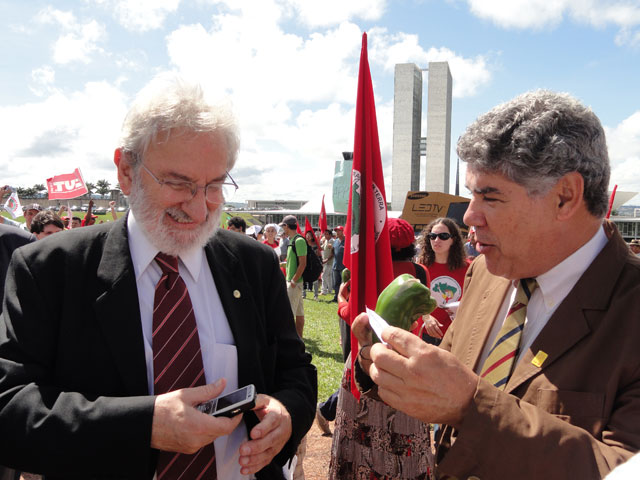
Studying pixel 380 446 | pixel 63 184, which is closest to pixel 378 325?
pixel 380 446

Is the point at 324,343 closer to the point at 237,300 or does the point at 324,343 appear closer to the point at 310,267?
the point at 310,267

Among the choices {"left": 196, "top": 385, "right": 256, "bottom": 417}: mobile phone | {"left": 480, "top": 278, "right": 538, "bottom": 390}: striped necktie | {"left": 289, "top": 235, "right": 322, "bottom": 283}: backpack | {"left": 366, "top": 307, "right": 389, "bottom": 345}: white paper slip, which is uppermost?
{"left": 366, "top": 307, "right": 389, "bottom": 345}: white paper slip

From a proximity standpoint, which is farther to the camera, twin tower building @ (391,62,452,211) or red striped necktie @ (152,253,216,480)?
twin tower building @ (391,62,452,211)

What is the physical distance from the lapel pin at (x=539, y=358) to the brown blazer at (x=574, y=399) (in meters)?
0.01

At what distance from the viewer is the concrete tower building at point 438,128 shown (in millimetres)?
62719

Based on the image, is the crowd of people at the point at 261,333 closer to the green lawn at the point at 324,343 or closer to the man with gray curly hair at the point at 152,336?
the man with gray curly hair at the point at 152,336

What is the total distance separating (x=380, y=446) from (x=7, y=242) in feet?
10.5

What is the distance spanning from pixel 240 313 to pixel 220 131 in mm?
818

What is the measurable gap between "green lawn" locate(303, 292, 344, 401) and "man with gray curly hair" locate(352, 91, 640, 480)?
516 centimetres

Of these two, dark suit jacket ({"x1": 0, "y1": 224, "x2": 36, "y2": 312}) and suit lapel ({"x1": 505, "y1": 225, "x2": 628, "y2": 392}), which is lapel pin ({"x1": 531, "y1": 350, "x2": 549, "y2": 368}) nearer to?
suit lapel ({"x1": 505, "y1": 225, "x2": 628, "y2": 392})

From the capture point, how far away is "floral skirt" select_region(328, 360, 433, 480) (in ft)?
9.73

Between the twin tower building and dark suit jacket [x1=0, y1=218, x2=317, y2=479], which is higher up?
the twin tower building

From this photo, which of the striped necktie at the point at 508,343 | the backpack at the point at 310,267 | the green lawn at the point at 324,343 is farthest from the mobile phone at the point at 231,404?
the backpack at the point at 310,267

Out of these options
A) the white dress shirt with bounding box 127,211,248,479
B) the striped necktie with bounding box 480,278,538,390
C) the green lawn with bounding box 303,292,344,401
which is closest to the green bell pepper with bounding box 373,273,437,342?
the striped necktie with bounding box 480,278,538,390
